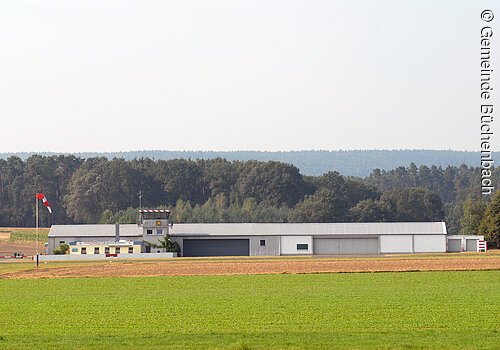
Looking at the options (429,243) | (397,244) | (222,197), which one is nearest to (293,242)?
(397,244)

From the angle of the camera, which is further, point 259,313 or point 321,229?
point 321,229

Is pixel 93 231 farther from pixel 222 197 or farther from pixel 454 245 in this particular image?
pixel 222 197

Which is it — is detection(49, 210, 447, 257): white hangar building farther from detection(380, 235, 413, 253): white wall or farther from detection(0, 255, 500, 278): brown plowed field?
detection(0, 255, 500, 278): brown plowed field

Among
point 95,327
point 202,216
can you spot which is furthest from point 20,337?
point 202,216

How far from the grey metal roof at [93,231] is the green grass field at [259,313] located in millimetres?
56474

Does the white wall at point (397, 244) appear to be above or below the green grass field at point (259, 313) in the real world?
below

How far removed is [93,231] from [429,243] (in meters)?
36.7

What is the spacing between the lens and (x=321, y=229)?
111 meters

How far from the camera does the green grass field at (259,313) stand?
92.7 feet

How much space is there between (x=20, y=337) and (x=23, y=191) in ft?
559

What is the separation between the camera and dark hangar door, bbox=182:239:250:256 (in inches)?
4390

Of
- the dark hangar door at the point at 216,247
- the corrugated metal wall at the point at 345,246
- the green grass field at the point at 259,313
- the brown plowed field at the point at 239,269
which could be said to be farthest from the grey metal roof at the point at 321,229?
the green grass field at the point at 259,313

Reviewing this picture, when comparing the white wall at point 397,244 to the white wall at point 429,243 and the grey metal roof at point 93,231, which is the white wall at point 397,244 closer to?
the white wall at point 429,243

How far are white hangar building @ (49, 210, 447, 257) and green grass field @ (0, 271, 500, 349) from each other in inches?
2050
